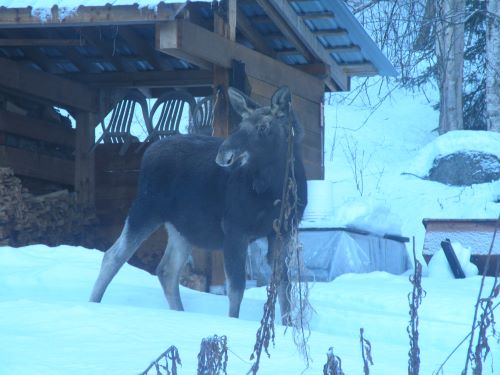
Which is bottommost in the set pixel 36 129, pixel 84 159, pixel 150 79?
pixel 84 159

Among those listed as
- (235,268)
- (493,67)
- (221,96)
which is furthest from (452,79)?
(235,268)

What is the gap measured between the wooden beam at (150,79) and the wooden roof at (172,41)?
1 centimetres

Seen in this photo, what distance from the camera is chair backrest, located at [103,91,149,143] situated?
13078 mm

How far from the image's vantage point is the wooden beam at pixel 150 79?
1249 centimetres

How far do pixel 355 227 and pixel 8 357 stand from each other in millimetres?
6907

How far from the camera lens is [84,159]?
1284 cm

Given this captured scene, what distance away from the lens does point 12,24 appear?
362 inches

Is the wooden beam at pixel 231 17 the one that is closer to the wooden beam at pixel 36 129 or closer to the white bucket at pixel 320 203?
→ the white bucket at pixel 320 203

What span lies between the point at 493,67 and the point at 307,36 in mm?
8040

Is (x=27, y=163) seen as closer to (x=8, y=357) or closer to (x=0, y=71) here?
(x=0, y=71)

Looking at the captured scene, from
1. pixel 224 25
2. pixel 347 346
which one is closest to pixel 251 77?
pixel 224 25

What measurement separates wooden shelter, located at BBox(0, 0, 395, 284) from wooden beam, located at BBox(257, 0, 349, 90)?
13 millimetres

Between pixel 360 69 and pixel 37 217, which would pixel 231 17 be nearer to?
pixel 360 69

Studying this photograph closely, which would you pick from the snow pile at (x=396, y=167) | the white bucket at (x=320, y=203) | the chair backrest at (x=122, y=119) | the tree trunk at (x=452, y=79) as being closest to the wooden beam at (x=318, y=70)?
the white bucket at (x=320, y=203)
